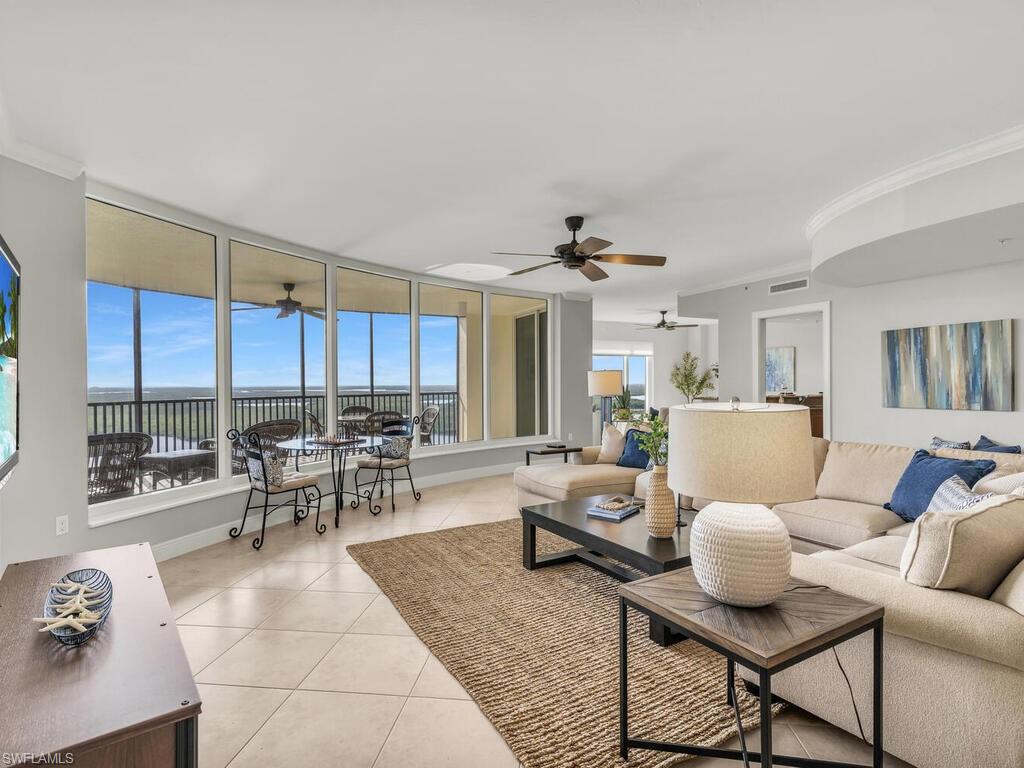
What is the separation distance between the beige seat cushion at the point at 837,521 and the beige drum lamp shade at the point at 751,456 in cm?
163

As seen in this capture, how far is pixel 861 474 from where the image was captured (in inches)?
142

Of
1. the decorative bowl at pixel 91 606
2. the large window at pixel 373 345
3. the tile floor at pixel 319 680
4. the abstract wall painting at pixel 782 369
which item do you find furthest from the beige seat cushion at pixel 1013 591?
the abstract wall painting at pixel 782 369

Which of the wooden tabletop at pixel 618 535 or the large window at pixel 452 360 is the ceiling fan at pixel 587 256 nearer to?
the wooden tabletop at pixel 618 535

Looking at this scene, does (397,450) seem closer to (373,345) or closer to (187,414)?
(373,345)

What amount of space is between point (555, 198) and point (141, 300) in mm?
3215

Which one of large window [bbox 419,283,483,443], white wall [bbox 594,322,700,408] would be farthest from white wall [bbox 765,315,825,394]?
large window [bbox 419,283,483,443]

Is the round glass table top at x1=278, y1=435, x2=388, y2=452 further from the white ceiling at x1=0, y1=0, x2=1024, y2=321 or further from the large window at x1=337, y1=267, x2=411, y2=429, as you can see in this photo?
the white ceiling at x1=0, y1=0, x2=1024, y2=321

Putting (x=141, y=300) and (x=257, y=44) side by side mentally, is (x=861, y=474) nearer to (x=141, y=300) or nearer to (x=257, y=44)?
(x=257, y=44)

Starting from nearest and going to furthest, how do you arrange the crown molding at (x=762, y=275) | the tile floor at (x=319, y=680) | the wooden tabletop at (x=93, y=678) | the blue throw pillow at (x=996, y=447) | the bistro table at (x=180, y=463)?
the wooden tabletop at (x=93, y=678)
the tile floor at (x=319, y=680)
the blue throw pillow at (x=996, y=447)
the bistro table at (x=180, y=463)
the crown molding at (x=762, y=275)

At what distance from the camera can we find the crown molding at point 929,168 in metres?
3.01

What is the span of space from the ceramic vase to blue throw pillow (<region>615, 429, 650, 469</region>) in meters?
1.90

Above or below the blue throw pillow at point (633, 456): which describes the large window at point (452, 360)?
above

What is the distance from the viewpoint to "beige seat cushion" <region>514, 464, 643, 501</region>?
4.43m

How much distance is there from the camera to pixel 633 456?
4.88 m
